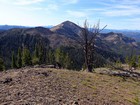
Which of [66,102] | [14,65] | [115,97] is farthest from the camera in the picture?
[14,65]

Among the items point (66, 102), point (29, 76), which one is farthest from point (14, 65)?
point (66, 102)

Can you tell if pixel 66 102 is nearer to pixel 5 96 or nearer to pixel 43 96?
pixel 43 96

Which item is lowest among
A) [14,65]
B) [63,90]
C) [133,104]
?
[14,65]

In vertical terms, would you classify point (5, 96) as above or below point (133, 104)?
above

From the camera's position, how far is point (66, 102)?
59.0 ft

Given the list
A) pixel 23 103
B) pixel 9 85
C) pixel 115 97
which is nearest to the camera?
pixel 23 103

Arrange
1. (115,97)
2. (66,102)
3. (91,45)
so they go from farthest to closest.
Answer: (91,45)
(115,97)
(66,102)

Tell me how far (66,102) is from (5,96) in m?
4.60

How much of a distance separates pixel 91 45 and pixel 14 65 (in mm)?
85861

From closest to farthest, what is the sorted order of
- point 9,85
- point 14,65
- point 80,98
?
point 80,98
point 9,85
point 14,65

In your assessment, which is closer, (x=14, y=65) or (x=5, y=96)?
(x=5, y=96)

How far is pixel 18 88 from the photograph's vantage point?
20406 mm

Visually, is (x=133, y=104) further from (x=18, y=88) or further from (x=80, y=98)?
(x=18, y=88)

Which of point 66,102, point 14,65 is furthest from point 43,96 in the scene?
point 14,65
